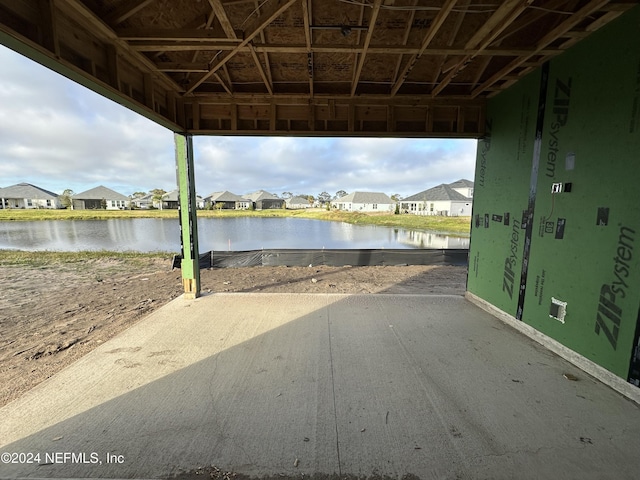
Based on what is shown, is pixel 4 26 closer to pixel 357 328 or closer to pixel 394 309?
pixel 357 328

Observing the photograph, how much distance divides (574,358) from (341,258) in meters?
7.45

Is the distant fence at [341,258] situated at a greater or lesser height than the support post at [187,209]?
lesser

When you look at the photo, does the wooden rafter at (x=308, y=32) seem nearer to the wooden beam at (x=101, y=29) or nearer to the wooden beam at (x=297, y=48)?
the wooden beam at (x=297, y=48)

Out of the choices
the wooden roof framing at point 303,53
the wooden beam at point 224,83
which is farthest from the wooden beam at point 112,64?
the wooden beam at point 224,83

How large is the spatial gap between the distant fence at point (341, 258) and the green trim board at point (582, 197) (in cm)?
573

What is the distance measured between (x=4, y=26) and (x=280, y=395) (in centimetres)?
395

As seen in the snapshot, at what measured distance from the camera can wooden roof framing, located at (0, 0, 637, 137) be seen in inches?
112

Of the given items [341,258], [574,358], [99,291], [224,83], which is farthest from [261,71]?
[341,258]

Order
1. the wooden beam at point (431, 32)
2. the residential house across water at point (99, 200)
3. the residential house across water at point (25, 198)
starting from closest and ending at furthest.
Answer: the wooden beam at point (431, 32)
the residential house across water at point (25, 198)
the residential house across water at point (99, 200)

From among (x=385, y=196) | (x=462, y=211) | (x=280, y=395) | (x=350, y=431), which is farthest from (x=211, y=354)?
(x=385, y=196)

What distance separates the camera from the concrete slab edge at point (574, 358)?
109 inches

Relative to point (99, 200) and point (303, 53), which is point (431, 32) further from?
point (99, 200)

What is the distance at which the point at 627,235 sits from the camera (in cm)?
281

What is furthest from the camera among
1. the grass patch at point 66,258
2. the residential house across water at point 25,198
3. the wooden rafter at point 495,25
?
the residential house across water at point 25,198
